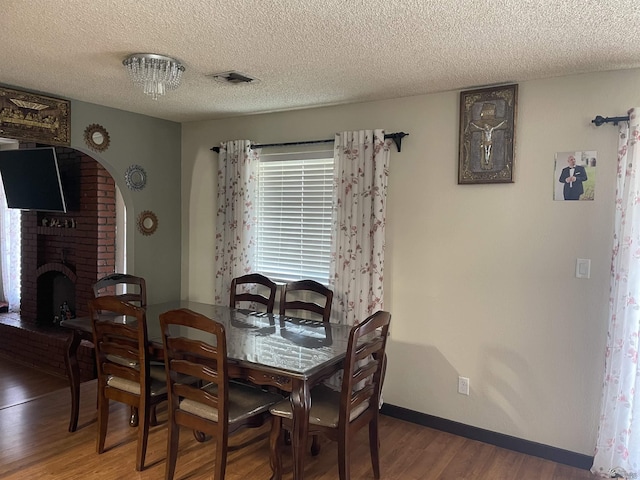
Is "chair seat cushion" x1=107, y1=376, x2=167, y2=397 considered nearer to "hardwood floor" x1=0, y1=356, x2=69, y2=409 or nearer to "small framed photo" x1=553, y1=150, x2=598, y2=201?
"hardwood floor" x1=0, y1=356, x2=69, y2=409

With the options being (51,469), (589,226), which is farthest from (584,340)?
(51,469)

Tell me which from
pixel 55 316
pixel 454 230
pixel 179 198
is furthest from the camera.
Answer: pixel 55 316

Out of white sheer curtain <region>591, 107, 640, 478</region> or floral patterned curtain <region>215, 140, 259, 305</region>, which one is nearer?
white sheer curtain <region>591, 107, 640, 478</region>

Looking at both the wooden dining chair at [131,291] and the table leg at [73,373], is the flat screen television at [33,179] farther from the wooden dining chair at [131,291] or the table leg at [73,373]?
the table leg at [73,373]

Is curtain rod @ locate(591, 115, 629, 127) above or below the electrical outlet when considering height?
above

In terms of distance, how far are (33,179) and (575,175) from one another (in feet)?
15.8

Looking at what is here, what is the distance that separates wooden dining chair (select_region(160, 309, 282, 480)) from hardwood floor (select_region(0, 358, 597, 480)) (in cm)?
40

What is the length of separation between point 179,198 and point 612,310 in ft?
12.2

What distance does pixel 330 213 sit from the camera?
3.73 metres

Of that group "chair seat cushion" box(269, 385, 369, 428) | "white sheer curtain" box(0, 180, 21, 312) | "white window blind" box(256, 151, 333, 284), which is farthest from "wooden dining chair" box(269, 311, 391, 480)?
"white sheer curtain" box(0, 180, 21, 312)

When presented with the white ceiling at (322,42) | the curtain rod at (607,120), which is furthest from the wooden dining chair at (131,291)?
the curtain rod at (607,120)

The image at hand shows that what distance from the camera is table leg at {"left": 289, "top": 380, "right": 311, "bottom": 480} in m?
2.24

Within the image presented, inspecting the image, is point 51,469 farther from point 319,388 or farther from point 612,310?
point 612,310

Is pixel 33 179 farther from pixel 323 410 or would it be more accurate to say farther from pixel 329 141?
pixel 323 410
